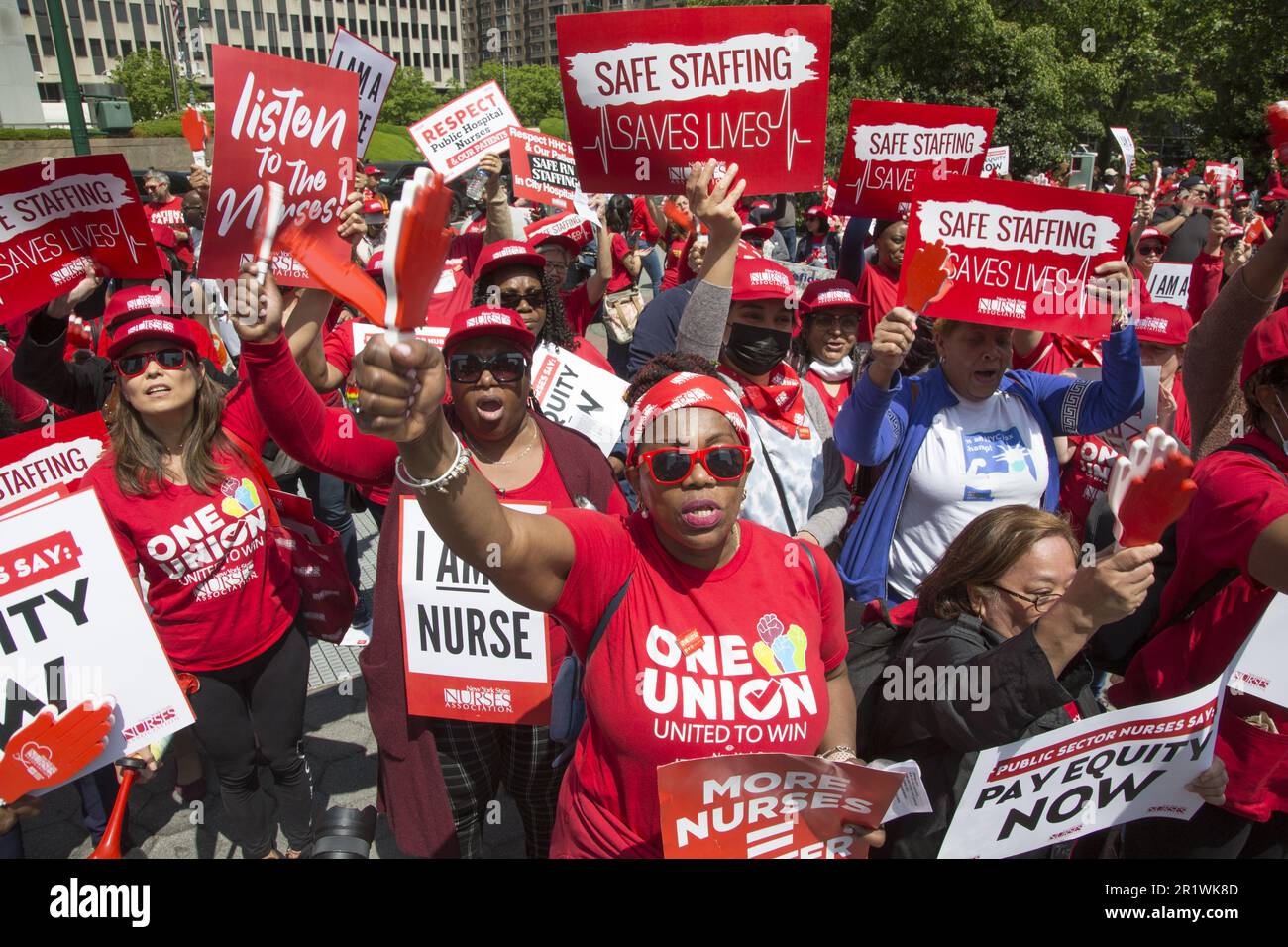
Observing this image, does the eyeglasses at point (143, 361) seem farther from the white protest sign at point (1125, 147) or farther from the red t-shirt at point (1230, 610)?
the white protest sign at point (1125, 147)

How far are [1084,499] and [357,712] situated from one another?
3515 mm

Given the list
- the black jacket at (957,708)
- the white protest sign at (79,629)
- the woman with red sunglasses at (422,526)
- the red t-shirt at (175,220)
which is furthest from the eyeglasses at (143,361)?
the red t-shirt at (175,220)

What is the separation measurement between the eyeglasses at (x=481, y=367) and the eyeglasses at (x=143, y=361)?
963 millimetres

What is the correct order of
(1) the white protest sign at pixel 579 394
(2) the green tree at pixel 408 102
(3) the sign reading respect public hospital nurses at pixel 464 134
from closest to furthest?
1. (1) the white protest sign at pixel 579 394
2. (3) the sign reading respect public hospital nurses at pixel 464 134
3. (2) the green tree at pixel 408 102

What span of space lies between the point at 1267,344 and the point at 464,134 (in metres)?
5.08

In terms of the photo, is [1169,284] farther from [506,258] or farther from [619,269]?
[506,258]

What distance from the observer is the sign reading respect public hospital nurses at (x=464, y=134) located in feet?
19.5

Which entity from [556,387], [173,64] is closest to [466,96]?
[556,387]

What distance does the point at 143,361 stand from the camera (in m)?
2.87

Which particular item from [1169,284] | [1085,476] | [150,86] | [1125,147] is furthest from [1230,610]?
[150,86]

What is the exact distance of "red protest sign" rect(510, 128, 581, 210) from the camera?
6.39 m

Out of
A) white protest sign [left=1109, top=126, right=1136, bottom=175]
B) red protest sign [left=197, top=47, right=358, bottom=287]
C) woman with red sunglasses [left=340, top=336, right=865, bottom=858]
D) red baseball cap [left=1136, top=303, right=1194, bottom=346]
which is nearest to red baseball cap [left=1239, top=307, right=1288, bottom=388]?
woman with red sunglasses [left=340, top=336, right=865, bottom=858]

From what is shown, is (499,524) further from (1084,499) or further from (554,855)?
(1084,499)

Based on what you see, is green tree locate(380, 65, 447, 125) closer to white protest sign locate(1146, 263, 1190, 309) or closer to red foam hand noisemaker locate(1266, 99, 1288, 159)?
white protest sign locate(1146, 263, 1190, 309)
